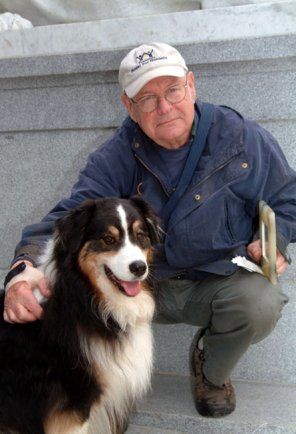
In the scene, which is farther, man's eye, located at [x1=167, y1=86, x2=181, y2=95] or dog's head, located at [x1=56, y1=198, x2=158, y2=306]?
man's eye, located at [x1=167, y1=86, x2=181, y2=95]

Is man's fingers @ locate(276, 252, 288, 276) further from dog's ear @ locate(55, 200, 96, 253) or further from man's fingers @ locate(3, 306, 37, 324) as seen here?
man's fingers @ locate(3, 306, 37, 324)

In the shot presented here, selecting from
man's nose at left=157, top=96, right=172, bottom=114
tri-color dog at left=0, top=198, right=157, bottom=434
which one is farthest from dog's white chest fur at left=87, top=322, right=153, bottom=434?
man's nose at left=157, top=96, right=172, bottom=114

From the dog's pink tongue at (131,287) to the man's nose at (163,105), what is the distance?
762mm

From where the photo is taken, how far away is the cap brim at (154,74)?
2539 mm

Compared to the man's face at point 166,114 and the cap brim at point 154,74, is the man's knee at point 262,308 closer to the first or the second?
the man's face at point 166,114

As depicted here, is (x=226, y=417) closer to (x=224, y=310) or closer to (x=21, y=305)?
(x=224, y=310)

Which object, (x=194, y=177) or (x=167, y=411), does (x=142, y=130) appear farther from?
(x=167, y=411)

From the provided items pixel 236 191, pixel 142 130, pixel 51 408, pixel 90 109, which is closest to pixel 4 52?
pixel 90 109

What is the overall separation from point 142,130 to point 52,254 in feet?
2.54

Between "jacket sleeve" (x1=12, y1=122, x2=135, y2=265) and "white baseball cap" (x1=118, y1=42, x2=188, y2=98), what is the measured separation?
262 millimetres

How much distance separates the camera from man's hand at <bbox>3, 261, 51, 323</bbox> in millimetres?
2258

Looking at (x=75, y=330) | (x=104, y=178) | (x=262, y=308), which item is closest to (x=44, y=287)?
(x=75, y=330)

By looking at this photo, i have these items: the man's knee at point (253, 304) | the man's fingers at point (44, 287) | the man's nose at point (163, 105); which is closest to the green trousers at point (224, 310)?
the man's knee at point (253, 304)

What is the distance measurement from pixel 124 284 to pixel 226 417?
90 cm
